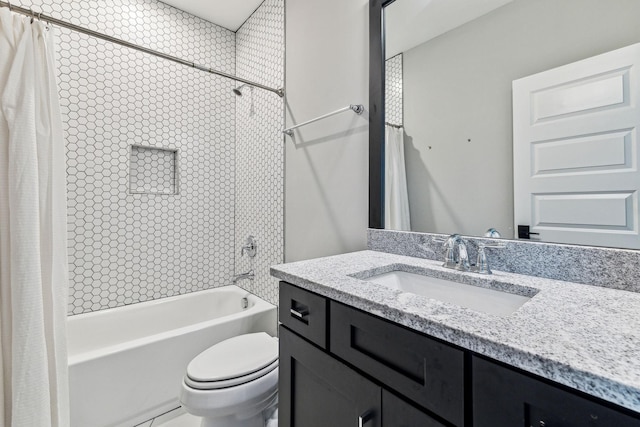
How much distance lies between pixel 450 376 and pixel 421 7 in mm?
1314

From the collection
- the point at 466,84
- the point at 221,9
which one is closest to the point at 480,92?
the point at 466,84

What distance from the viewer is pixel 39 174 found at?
3.74 ft

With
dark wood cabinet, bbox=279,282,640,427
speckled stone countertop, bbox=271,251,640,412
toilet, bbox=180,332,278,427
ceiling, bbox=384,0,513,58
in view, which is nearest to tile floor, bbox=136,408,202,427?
toilet, bbox=180,332,278,427

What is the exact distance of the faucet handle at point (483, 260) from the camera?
2.90 ft

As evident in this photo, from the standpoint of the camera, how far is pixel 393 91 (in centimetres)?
123

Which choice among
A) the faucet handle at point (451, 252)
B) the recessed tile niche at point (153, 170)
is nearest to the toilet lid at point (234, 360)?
the faucet handle at point (451, 252)

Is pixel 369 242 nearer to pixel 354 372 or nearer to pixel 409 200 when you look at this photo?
pixel 409 200

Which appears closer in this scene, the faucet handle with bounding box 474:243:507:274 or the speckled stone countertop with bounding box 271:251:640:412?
the speckled stone countertop with bounding box 271:251:640:412

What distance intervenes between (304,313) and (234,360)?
79 centimetres

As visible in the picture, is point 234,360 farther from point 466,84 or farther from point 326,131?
point 466,84

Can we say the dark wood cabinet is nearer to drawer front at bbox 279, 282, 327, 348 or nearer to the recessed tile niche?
drawer front at bbox 279, 282, 327, 348

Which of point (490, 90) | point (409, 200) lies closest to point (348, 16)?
point (490, 90)

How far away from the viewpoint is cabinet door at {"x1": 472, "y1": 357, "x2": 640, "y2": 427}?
36 centimetres

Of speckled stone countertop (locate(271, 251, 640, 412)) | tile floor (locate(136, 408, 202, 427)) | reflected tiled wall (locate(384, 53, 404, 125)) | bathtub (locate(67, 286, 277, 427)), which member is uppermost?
reflected tiled wall (locate(384, 53, 404, 125))
